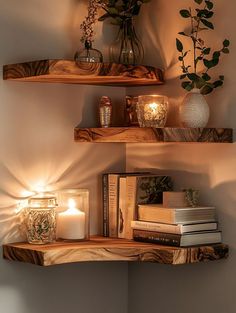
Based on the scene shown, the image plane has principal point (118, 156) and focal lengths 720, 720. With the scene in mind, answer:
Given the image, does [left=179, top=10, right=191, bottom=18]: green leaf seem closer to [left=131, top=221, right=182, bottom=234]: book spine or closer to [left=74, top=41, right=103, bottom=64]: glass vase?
[left=74, top=41, right=103, bottom=64]: glass vase

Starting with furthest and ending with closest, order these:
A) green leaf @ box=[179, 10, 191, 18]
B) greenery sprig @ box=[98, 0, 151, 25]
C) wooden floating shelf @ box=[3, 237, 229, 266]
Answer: greenery sprig @ box=[98, 0, 151, 25] < green leaf @ box=[179, 10, 191, 18] < wooden floating shelf @ box=[3, 237, 229, 266]

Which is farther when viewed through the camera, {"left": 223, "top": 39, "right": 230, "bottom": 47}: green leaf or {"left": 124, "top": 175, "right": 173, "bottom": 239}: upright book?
{"left": 124, "top": 175, "right": 173, "bottom": 239}: upright book

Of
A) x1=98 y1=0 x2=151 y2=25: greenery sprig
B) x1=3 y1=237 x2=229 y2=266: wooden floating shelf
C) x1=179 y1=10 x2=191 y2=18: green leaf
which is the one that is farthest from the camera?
x1=98 y1=0 x2=151 y2=25: greenery sprig

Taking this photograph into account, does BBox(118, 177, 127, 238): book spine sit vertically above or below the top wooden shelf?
below

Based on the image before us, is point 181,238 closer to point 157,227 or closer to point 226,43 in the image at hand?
point 157,227

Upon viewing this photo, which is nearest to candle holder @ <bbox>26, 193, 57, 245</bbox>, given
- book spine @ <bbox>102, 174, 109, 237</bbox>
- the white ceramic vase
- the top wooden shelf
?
book spine @ <bbox>102, 174, 109, 237</bbox>

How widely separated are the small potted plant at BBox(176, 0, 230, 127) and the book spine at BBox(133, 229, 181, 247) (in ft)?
1.03

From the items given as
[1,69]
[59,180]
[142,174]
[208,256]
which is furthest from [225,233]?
[1,69]

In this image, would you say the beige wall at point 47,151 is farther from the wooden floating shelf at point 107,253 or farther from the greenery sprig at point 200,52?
the greenery sprig at point 200,52

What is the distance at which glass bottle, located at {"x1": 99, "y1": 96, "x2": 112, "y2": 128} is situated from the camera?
86.0 inches

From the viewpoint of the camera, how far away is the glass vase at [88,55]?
206 centimetres

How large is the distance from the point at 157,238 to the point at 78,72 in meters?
0.52

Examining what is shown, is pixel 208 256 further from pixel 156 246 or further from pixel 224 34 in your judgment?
pixel 224 34

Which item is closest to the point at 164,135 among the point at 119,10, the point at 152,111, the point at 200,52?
the point at 152,111
